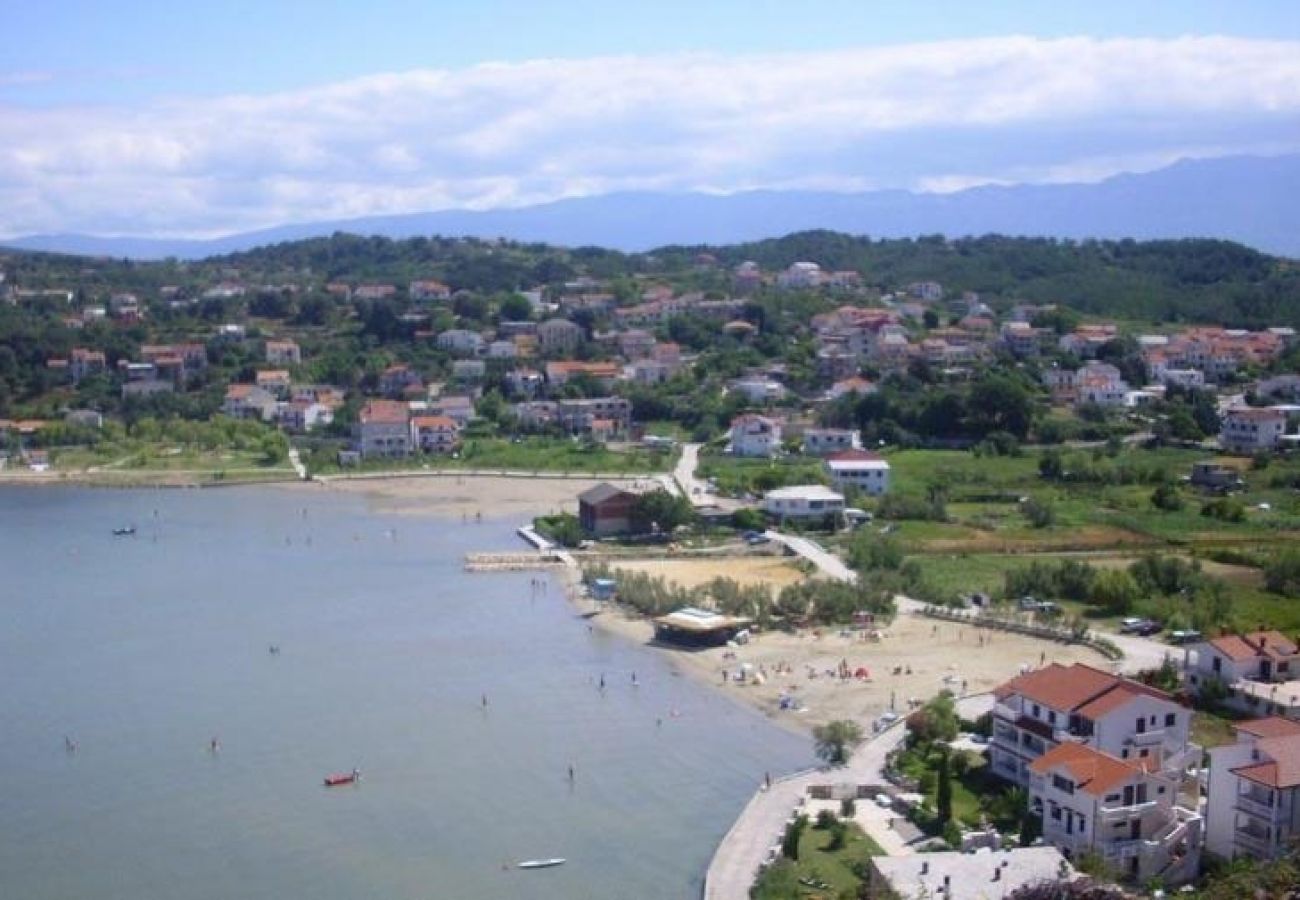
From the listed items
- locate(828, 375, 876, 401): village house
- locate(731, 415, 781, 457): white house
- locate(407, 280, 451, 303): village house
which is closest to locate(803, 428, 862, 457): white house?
locate(731, 415, 781, 457): white house

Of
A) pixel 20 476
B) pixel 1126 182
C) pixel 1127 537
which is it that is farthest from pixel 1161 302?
pixel 1126 182

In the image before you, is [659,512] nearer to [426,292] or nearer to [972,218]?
[426,292]

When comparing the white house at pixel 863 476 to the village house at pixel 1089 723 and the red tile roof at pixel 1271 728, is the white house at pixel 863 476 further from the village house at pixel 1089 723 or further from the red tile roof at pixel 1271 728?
the red tile roof at pixel 1271 728

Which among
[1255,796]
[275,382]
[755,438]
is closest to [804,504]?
[755,438]

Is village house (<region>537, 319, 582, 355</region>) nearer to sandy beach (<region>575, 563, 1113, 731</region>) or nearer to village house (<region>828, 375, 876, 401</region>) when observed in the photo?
village house (<region>828, 375, 876, 401</region>)

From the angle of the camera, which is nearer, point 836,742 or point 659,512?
point 836,742

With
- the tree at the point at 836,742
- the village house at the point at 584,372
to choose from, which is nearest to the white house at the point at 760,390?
the village house at the point at 584,372

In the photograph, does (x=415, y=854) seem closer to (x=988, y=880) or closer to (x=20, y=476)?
(x=988, y=880)
